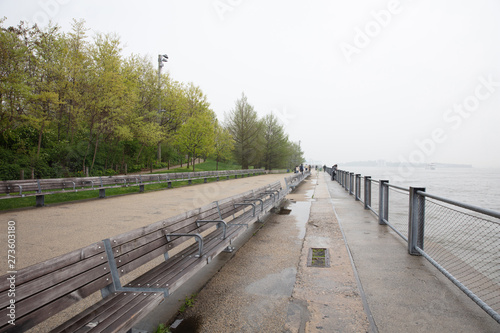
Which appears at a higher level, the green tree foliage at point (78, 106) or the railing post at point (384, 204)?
the green tree foliage at point (78, 106)

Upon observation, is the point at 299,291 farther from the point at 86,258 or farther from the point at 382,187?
the point at 382,187

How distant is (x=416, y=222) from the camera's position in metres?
4.44

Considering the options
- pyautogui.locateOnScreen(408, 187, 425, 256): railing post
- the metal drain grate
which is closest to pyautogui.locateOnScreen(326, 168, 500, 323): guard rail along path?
pyautogui.locateOnScreen(408, 187, 425, 256): railing post

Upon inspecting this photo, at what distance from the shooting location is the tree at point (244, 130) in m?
40.9

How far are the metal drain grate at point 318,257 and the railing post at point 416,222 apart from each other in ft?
4.29

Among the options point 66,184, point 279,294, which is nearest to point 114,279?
point 279,294

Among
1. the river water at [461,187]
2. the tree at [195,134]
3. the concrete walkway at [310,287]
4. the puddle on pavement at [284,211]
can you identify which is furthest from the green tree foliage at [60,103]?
the river water at [461,187]

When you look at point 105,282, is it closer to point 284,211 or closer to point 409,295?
point 409,295

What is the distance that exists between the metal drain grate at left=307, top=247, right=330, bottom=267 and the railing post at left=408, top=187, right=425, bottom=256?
131 cm

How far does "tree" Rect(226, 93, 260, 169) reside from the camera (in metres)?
40.9

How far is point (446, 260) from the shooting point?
498cm

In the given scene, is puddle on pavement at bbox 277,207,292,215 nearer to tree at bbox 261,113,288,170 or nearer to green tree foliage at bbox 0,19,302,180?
green tree foliage at bbox 0,19,302,180

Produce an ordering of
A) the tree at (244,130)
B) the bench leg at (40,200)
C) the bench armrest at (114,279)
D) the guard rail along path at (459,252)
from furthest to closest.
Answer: the tree at (244,130) → the bench leg at (40,200) → the guard rail along path at (459,252) → the bench armrest at (114,279)

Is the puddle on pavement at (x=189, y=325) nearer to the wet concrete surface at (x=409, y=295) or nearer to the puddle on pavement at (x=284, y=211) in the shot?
the wet concrete surface at (x=409, y=295)
